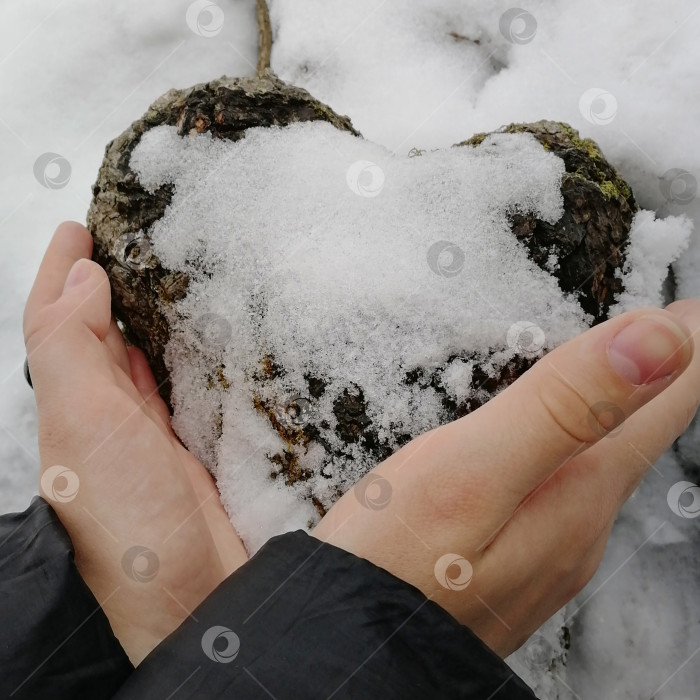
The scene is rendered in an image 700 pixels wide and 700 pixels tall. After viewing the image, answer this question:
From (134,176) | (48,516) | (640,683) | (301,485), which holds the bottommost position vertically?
(640,683)

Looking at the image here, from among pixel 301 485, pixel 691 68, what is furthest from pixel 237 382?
pixel 691 68

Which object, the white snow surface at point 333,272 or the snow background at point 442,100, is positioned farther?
the snow background at point 442,100

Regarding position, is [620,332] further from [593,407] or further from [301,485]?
[301,485]

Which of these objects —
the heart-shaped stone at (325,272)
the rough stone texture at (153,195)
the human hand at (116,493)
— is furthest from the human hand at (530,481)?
the rough stone texture at (153,195)

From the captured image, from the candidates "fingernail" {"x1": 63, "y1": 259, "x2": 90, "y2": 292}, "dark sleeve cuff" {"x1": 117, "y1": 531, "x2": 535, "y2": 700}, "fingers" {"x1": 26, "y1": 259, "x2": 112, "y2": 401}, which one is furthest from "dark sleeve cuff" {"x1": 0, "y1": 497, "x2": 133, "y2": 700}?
"fingernail" {"x1": 63, "y1": 259, "x2": 90, "y2": 292}

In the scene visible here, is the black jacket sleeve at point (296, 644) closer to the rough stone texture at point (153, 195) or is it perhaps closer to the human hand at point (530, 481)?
the human hand at point (530, 481)

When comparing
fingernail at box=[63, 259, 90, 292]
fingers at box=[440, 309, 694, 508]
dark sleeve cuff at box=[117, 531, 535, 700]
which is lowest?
dark sleeve cuff at box=[117, 531, 535, 700]

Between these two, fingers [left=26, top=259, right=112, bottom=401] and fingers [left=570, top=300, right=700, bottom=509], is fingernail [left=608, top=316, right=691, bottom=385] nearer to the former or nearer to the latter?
fingers [left=570, top=300, right=700, bottom=509]
